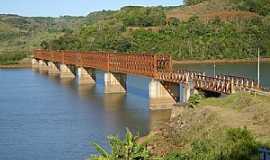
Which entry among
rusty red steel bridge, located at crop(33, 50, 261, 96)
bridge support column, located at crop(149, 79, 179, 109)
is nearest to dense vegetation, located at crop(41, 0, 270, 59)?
rusty red steel bridge, located at crop(33, 50, 261, 96)

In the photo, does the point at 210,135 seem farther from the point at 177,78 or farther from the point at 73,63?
the point at 73,63

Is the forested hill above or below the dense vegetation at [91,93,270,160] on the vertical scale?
above

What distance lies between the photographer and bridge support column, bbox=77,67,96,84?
109 metres

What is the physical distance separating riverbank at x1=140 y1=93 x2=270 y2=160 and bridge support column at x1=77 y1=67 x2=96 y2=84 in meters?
59.8

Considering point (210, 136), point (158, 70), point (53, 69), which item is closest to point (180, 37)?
point (53, 69)

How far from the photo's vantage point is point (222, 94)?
5872cm

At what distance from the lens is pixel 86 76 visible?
363 ft

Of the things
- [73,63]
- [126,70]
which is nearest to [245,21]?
[73,63]

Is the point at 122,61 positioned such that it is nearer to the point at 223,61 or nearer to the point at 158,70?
the point at 158,70

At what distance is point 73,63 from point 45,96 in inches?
1122

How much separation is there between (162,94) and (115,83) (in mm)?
20452

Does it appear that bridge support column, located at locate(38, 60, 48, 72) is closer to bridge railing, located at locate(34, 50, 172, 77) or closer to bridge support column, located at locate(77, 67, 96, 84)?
bridge railing, located at locate(34, 50, 172, 77)

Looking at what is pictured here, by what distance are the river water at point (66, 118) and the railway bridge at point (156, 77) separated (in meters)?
2.55

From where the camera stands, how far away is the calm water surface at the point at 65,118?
48.4m
